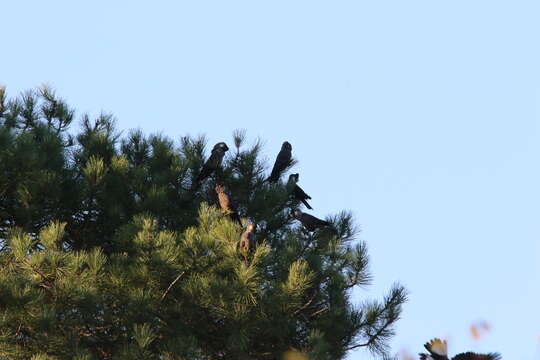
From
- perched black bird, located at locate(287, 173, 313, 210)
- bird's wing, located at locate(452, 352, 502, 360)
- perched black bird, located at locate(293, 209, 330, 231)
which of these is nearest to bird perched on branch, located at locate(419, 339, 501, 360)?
bird's wing, located at locate(452, 352, 502, 360)

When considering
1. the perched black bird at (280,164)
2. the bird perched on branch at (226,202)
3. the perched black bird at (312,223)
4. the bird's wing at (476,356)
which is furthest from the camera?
the perched black bird at (280,164)

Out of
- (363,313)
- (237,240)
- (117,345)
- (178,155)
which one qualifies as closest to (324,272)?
(363,313)

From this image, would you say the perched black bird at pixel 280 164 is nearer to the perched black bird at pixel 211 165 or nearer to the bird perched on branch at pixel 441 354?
the perched black bird at pixel 211 165

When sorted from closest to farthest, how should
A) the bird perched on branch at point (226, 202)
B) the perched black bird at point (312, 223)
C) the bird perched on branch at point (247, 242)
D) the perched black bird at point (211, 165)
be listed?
the bird perched on branch at point (247, 242) → the bird perched on branch at point (226, 202) → the perched black bird at point (312, 223) → the perched black bird at point (211, 165)

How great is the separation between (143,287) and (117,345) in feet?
1.73

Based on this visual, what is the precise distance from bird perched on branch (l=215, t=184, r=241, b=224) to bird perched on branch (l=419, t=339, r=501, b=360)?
255cm

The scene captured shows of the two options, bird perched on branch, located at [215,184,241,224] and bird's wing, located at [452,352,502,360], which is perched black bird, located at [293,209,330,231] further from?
bird's wing, located at [452,352,502,360]

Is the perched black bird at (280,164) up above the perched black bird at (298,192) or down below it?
above

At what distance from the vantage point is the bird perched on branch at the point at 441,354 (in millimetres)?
7180

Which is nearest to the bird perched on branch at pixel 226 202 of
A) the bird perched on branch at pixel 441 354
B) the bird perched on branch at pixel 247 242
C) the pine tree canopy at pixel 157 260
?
the pine tree canopy at pixel 157 260

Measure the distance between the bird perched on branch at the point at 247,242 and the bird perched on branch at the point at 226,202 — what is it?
3.01ft

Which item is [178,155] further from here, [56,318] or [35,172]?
[56,318]

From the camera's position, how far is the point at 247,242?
821cm

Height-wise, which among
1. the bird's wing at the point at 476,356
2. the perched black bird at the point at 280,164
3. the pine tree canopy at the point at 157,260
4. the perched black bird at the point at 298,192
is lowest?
the bird's wing at the point at 476,356
